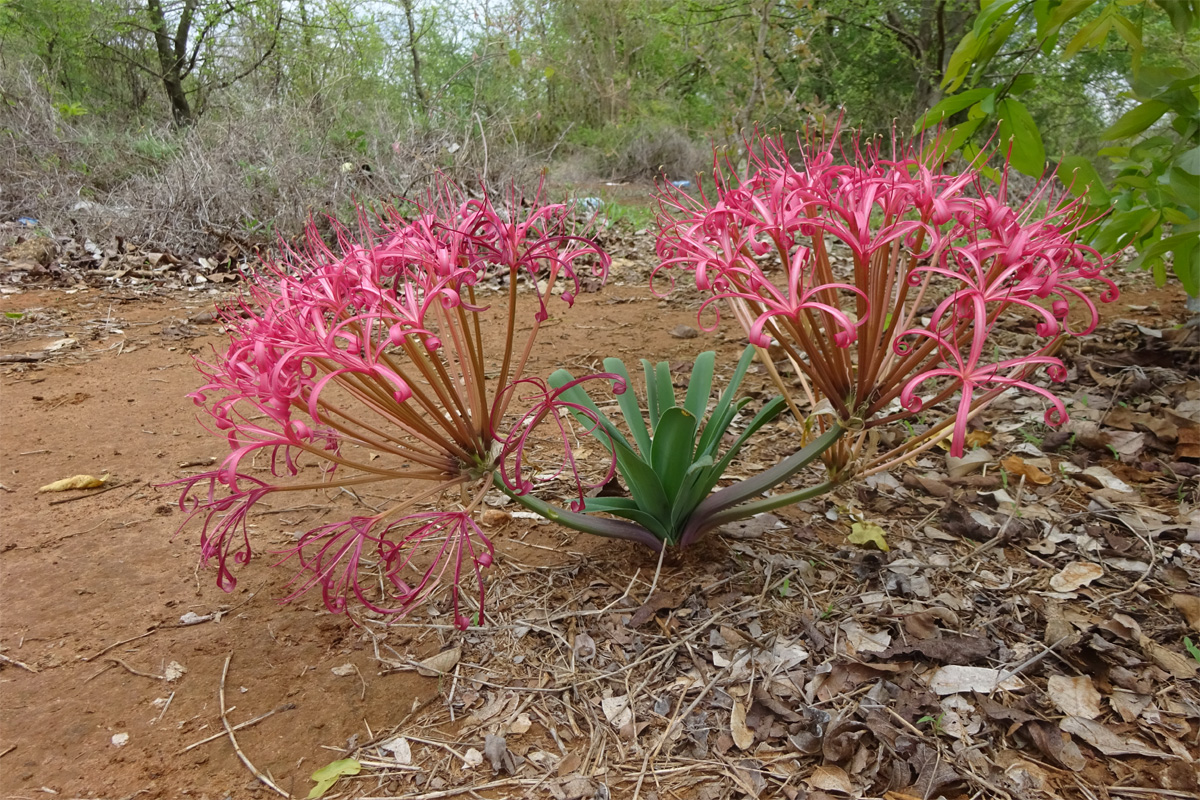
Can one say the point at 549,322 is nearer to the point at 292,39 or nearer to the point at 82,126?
the point at 82,126

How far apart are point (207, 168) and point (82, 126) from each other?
11.8ft

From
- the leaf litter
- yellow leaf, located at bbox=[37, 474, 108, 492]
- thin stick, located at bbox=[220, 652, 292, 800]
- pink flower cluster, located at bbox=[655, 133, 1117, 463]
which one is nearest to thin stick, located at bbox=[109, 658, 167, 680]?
thin stick, located at bbox=[220, 652, 292, 800]

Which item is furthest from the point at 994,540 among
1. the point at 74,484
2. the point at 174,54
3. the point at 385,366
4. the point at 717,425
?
the point at 174,54

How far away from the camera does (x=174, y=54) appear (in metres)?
9.20

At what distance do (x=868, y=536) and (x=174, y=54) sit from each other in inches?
427

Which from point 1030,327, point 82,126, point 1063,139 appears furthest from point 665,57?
point 1030,327

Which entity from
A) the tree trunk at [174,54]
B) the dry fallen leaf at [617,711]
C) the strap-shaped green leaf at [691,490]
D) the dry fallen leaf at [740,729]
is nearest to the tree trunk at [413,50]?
the tree trunk at [174,54]

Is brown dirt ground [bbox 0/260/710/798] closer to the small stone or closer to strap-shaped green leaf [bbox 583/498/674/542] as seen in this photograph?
strap-shaped green leaf [bbox 583/498/674/542]

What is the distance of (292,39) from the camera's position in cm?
916

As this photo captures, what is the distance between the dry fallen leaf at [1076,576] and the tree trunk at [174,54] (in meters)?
10.4

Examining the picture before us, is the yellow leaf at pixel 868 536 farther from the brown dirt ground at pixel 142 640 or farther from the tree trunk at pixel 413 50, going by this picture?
the tree trunk at pixel 413 50

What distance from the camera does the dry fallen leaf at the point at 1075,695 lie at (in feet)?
4.58

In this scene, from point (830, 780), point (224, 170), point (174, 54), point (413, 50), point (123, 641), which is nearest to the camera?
point (830, 780)

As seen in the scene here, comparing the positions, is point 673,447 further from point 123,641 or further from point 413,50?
point 413,50
